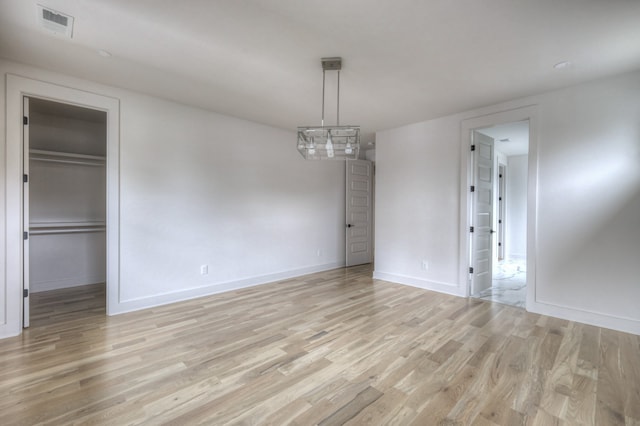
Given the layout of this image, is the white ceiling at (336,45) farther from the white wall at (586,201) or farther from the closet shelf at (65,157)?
the closet shelf at (65,157)

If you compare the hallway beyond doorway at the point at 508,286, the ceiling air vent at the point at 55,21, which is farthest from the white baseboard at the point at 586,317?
the ceiling air vent at the point at 55,21

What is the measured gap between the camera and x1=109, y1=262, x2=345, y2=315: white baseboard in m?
3.58

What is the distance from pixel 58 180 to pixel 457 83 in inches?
244

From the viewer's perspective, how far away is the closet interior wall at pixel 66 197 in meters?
4.46

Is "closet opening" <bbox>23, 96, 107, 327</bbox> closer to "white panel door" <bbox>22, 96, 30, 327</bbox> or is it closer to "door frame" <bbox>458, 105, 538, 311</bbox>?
"white panel door" <bbox>22, 96, 30, 327</bbox>

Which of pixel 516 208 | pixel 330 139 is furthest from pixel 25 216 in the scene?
pixel 516 208

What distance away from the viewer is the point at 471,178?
14.1ft

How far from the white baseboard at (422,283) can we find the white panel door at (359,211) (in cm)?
125

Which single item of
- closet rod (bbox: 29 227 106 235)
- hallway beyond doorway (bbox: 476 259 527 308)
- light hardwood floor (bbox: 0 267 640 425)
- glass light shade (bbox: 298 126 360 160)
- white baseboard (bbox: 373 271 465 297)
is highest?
glass light shade (bbox: 298 126 360 160)

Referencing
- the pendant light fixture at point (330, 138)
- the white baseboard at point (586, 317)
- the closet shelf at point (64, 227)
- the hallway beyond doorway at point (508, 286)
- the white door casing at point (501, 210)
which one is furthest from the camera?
the white door casing at point (501, 210)

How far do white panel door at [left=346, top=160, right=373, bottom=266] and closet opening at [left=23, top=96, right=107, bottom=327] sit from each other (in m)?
4.58

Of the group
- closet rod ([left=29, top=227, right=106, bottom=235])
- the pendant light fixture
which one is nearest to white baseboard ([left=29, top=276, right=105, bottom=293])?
closet rod ([left=29, top=227, right=106, bottom=235])

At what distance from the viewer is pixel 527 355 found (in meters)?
2.57

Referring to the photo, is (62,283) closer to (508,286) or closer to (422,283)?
(422,283)
